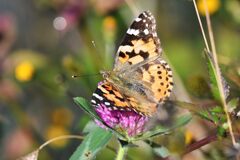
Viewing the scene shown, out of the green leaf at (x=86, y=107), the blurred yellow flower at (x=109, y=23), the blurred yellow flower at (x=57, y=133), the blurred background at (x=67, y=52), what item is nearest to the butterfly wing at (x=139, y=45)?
the green leaf at (x=86, y=107)

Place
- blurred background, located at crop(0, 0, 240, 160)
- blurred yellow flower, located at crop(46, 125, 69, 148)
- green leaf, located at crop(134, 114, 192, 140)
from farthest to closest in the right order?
blurred yellow flower, located at crop(46, 125, 69, 148) → blurred background, located at crop(0, 0, 240, 160) → green leaf, located at crop(134, 114, 192, 140)

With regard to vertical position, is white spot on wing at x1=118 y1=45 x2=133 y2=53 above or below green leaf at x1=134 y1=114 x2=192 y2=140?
above

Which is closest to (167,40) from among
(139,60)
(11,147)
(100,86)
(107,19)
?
(107,19)

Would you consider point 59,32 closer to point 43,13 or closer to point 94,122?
point 43,13

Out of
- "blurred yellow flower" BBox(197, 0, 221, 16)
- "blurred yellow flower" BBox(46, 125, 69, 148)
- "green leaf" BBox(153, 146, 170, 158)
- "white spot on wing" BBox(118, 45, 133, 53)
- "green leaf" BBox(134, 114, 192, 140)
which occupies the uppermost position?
"white spot on wing" BBox(118, 45, 133, 53)

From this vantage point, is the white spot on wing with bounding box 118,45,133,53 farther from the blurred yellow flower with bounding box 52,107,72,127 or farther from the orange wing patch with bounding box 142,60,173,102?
the blurred yellow flower with bounding box 52,107,72,127

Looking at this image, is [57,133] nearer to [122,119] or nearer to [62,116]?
[62,116]

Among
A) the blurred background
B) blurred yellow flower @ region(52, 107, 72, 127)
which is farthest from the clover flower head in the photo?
blurred yellow flower @ region(52, 107, 72, 127)

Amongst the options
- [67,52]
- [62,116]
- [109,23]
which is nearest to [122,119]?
[109,23]
